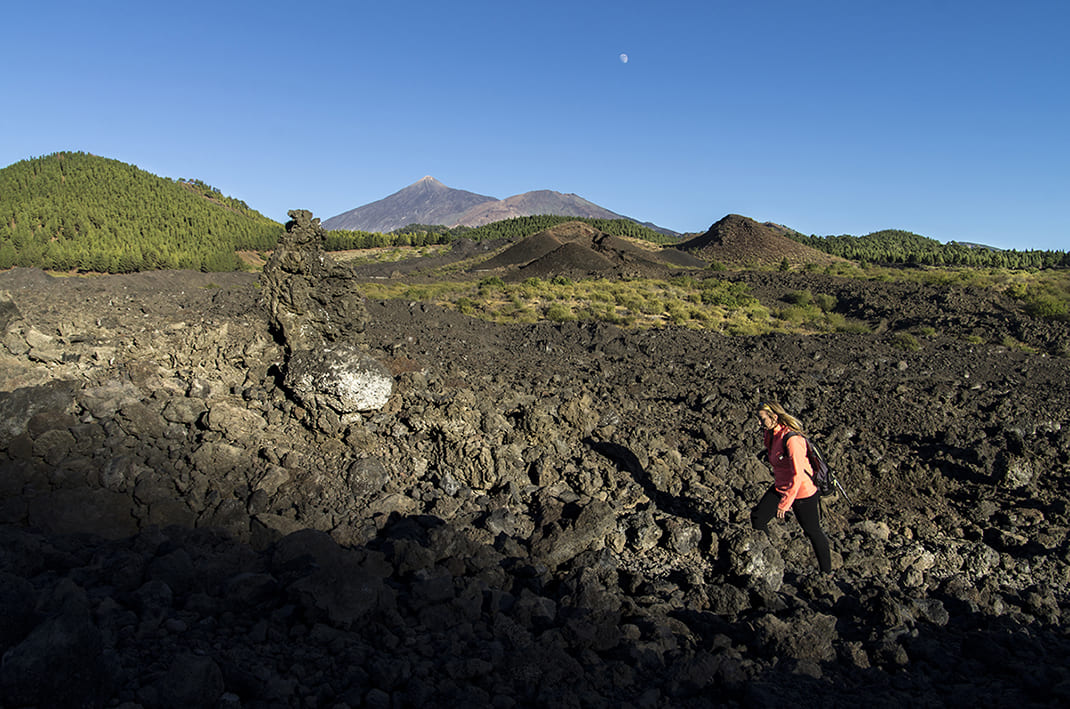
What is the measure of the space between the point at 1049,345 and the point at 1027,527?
1292cm

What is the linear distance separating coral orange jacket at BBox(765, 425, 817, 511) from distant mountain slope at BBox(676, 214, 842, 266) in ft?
129

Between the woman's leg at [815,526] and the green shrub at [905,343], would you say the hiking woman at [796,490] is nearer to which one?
the woman's leg at [815,526]

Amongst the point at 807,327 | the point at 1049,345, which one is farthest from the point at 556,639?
the point at 807,327

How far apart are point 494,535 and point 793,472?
2318mm

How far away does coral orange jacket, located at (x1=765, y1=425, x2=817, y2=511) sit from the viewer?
14.7ft

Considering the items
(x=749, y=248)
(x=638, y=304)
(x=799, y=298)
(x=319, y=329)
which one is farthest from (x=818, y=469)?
(x=749, y=248)

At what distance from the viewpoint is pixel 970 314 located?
17.9m

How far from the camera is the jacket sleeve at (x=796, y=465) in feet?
A: 14.7

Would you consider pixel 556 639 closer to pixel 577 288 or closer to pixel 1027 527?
pixel 1027 527

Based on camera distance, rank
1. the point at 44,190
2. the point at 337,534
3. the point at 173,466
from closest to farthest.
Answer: the point at 337,534 < the point at 173,466 < the point at 44,190

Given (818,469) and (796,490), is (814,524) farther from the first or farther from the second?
(818,469)

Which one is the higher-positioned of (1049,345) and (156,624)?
(1049,345)

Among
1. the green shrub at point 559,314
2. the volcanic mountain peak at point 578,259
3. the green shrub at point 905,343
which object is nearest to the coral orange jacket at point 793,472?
the green shrub at point 905,343

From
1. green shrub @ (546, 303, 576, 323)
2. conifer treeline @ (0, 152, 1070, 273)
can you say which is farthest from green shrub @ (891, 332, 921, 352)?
conifer treeline @ (0, 152, 1070, 273)
